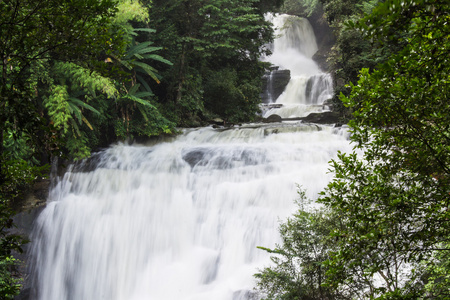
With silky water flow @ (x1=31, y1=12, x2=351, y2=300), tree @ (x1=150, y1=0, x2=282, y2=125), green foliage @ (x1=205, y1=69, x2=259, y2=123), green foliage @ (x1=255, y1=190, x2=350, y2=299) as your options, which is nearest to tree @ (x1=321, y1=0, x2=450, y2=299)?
green foliage @ (x1=255, y1=190, x2=350, y2=299)

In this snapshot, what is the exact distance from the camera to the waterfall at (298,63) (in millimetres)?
26344

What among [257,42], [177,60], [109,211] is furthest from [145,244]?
[257,42]

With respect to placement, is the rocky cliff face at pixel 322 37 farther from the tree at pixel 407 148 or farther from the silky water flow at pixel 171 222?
the tree at pixel 407 148

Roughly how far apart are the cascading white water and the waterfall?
12517mm

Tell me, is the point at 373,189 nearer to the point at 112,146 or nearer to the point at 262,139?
the point at 262,139

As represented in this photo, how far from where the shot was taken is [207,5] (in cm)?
1662

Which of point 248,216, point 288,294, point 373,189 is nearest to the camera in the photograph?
point 373,189

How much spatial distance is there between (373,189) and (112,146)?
12.7m

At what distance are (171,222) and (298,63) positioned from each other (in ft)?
95.6

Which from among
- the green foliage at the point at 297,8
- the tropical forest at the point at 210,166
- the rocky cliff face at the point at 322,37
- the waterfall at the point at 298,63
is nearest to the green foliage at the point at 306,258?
the tropical forest at the point at 210,166

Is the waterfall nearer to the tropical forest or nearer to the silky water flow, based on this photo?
the tropical forest

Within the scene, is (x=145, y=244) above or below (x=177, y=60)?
below

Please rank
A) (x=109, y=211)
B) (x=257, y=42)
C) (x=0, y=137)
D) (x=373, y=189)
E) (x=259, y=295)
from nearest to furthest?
(x=0, y=137) < (x=373, y=189) < (x=259, y=295) < (x=109, y=211) < (x=257, y=42)

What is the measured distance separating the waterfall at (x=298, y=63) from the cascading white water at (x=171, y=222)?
12.5m
